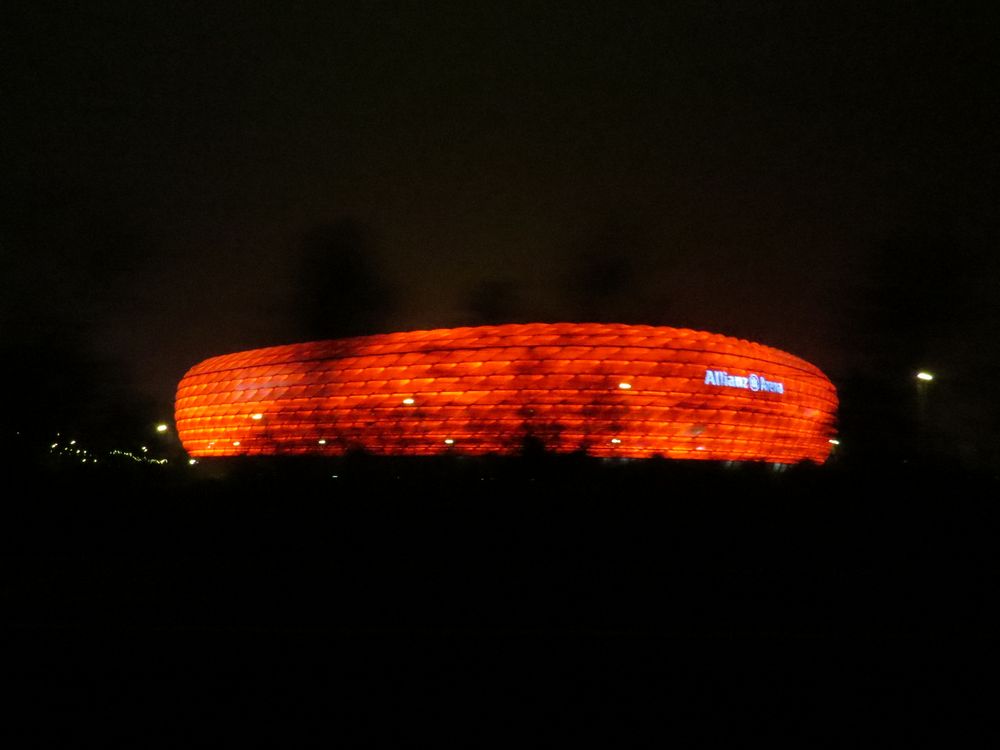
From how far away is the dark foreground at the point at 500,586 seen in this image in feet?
15.6

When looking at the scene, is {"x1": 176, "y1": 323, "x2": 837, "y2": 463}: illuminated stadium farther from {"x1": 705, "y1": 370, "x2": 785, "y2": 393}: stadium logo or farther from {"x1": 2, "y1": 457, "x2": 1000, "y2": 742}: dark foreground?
{"x1": 2, "y1": 457, "x2": 1000, "y2": 742}: dark foreground

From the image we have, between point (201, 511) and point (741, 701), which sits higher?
point (201, 511)

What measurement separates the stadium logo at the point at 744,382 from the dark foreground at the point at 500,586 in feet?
77.0

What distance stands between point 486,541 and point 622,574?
5.02 feet

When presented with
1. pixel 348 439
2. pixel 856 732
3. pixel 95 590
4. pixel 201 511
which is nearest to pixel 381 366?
pixel 348 439

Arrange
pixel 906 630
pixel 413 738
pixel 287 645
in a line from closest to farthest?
pixel 413 738, pixel 287 645, pixel 906 630

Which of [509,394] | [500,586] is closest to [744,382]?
[509,394]

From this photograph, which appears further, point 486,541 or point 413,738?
point 486,541

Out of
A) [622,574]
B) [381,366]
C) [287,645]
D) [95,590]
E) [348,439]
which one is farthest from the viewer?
[381,366]

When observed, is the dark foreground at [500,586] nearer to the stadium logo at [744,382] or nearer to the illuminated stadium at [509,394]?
the illuminated stadium at [509,394]

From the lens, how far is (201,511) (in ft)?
33.9

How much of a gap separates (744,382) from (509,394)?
12583 mm

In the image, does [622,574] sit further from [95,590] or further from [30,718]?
[30,718]

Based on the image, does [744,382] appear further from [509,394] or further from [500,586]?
[500,586]
